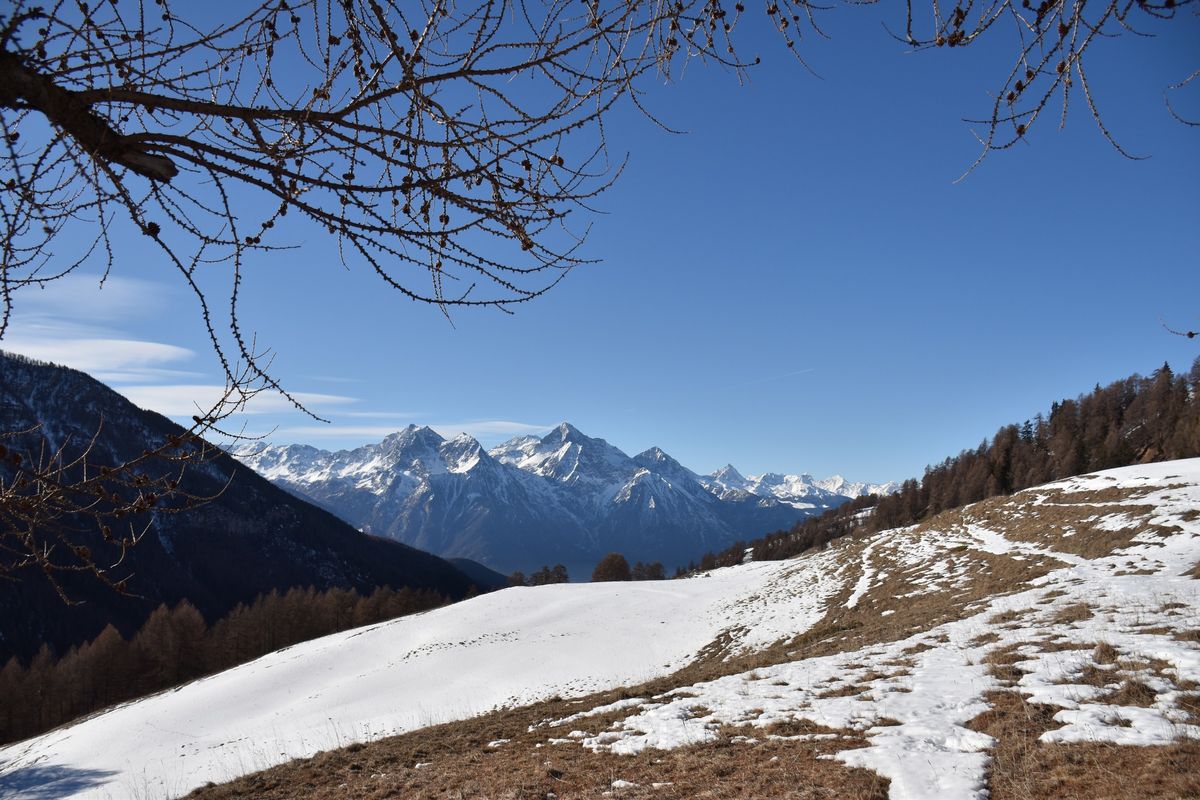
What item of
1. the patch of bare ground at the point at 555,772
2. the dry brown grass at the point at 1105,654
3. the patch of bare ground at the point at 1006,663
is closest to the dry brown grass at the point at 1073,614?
the patch of bare ground at the point at 1006,663

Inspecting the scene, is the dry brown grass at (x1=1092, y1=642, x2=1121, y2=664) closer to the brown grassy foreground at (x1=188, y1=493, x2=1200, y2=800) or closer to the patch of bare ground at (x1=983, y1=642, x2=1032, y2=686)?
the brown grassy foreground at (x1=188, y1=493, x2=1200, y2=800)

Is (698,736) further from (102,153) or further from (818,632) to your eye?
(818,632)

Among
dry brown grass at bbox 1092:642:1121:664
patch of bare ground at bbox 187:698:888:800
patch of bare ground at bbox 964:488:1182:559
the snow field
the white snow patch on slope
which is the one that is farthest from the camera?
patch of bare ground at bbox 964:488:1182:559

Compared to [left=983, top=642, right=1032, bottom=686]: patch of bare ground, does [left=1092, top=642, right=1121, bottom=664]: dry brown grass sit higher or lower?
higher

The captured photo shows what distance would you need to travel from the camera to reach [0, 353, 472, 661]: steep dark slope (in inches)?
4702

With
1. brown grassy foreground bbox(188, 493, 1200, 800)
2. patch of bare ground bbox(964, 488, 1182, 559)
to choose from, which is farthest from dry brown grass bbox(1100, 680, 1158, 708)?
patch of bare ground bbox(964, 488, 1182, 559)

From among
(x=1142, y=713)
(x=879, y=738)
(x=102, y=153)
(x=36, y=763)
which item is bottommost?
(x=36, y=763)

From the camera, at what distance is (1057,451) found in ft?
238

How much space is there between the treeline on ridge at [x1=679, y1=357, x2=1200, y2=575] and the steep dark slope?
88.4m

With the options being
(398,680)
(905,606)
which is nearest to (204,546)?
(398,680)

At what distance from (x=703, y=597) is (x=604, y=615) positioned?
6.45 metres

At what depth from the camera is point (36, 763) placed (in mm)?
21281

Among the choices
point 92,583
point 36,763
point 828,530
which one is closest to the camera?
point 36,763

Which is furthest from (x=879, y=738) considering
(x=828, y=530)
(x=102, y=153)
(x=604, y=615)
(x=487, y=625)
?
(x=828, y=530)
